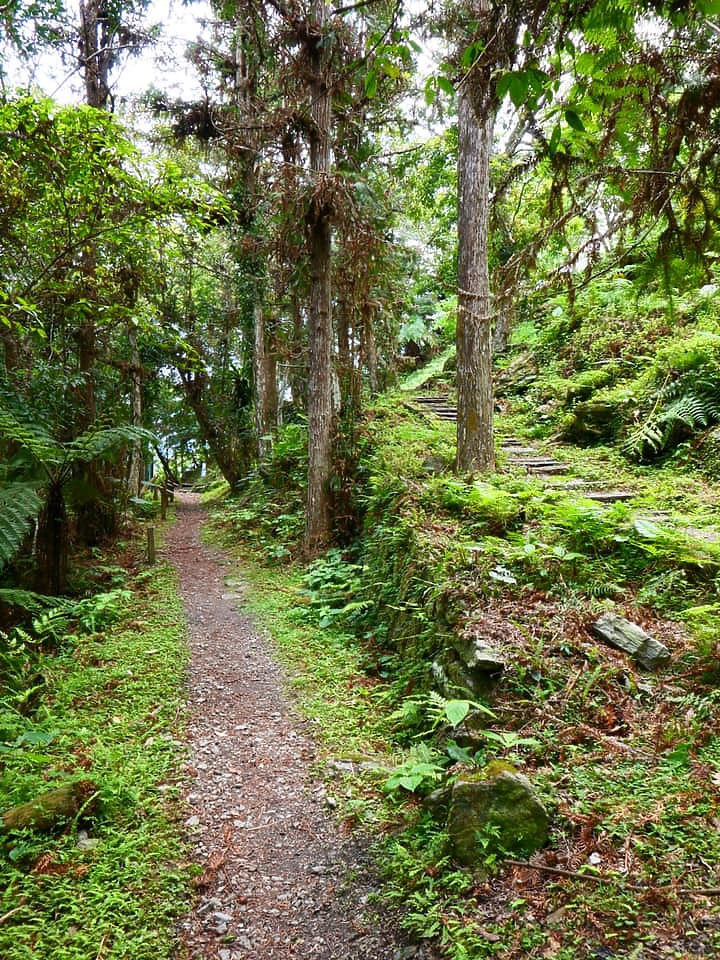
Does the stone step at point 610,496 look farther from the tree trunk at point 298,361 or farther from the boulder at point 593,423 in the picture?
the tree trunk at point 298,361

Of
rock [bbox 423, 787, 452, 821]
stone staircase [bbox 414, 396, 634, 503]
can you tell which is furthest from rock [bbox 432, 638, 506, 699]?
stone staircase [bbox 414, 396, 634, 503]

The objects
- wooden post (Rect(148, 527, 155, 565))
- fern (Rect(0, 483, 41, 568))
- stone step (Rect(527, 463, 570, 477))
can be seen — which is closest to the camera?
fern (Rect(0, 483, 41, 568))

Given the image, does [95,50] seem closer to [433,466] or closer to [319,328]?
[319,328]

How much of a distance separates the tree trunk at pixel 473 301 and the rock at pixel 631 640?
346cm

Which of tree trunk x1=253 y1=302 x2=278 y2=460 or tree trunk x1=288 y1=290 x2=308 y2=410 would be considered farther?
tree trunk x1=253 y1=302 x2=278 y2=460

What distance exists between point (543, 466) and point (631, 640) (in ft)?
15.8

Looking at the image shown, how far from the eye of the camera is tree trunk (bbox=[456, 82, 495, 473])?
7027mm

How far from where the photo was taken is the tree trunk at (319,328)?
818 cm

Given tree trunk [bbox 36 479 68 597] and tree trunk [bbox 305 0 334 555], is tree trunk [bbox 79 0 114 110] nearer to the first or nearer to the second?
tree trunk [bbox 305 0 334 555]

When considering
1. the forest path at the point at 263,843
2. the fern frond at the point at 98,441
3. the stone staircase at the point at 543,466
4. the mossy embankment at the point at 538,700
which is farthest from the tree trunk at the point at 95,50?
the forest path at the point at 263,843

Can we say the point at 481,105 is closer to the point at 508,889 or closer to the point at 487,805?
the point at 487,805

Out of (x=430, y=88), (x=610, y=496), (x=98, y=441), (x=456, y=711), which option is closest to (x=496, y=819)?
(x=456, y=711)

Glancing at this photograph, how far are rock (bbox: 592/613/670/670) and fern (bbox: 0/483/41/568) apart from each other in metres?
5.05

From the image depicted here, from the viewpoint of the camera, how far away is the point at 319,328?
8578 millimetres
